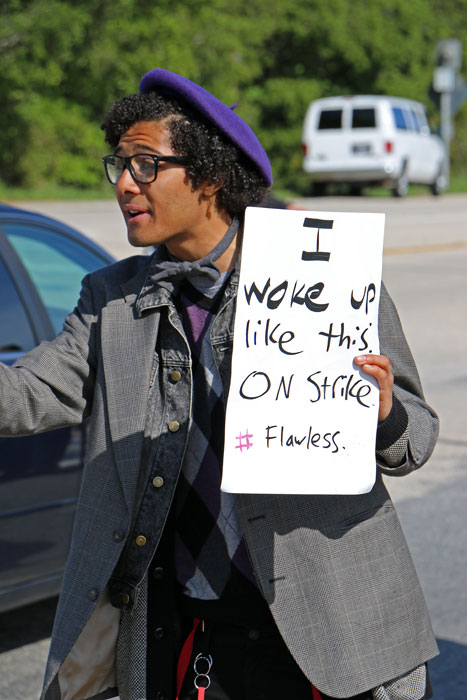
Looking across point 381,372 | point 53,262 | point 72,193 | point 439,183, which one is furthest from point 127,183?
point 439,183

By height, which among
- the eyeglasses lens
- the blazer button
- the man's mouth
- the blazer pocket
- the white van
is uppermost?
the eyeglasses lens

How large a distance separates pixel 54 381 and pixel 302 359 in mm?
535

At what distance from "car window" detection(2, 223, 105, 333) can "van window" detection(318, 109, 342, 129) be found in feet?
78.4

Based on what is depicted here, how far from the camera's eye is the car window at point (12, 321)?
4191 mm

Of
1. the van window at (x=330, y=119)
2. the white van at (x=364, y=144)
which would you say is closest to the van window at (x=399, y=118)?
the white van at (x=364, y=144)

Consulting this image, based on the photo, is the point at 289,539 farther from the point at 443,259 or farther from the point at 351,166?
the point at 351,166

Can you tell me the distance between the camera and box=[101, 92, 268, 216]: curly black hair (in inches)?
90.2

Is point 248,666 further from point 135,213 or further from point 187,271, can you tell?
point 135,213

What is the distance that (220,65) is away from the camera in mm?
31188

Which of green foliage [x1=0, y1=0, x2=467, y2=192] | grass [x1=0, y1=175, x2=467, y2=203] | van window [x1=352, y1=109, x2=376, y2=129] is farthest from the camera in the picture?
van window [x1=352, y1=109, x2=376, y2=129]

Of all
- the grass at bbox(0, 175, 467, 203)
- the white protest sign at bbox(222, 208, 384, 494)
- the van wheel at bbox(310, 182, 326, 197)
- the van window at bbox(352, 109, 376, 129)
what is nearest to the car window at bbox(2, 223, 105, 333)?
the white protest sign at bbox(222, 208, 384, 494)

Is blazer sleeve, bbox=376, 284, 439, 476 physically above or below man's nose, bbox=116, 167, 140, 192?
below

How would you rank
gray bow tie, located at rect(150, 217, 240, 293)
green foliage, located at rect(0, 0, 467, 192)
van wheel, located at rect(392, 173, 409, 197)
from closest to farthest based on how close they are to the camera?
gray bow tie, located at rect(150, 217, 240, 293)
green foliage, located at rect(0, 0, 467, 192)
van wheel, located at rect(392, 173, 409, 197)

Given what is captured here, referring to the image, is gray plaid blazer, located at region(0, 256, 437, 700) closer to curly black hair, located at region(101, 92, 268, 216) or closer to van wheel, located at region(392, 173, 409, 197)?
curly black hair, located at region(101, 92, 268, 216)
